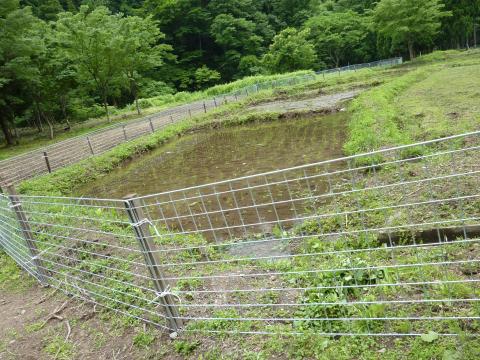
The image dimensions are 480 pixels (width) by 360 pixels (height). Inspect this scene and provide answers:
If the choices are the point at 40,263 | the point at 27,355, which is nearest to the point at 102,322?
the point at 27,355

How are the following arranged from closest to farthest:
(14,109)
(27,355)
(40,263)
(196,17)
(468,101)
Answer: (27,355) < (40,263) < (468,101) < (14,109) < (196,17)

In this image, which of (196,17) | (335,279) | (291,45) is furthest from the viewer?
(196,17)

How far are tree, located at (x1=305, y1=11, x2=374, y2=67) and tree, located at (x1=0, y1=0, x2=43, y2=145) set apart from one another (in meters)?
34.0

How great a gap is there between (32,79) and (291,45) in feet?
75.4

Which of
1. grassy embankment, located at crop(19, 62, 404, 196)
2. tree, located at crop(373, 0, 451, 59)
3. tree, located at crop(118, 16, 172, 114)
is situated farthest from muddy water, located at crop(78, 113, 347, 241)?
tree, located at crop(373, 0, 451, 59)

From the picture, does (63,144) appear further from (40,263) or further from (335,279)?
(335,279)

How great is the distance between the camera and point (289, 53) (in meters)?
34.8

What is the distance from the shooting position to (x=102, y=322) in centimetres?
376

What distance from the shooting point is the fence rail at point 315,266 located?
8.57 ft

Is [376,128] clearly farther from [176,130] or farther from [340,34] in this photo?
[340,34]

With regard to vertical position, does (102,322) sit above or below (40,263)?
below

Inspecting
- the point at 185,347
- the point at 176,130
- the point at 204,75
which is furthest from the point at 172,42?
the point at 185,347

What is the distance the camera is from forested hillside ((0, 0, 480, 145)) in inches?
758

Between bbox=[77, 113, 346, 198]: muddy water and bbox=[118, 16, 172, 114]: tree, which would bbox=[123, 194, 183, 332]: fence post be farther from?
bbox=[118, 16, 172, 114]: tree
